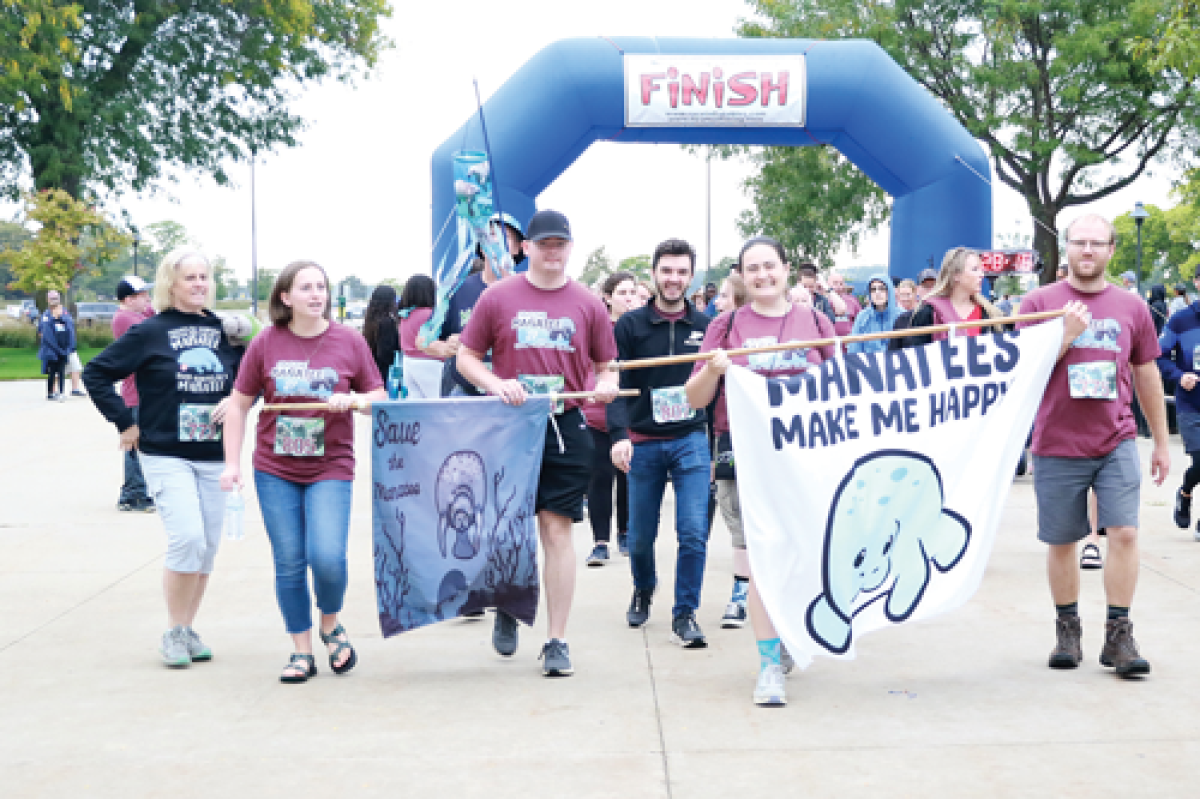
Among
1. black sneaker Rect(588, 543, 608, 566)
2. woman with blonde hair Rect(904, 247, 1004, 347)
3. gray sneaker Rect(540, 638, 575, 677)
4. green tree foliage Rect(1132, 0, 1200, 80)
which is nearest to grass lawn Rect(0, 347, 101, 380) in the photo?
black sneaker Rect(588, 543, 608, 566)

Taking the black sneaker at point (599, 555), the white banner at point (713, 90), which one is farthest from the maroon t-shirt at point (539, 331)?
the white banner at point (713, 90)

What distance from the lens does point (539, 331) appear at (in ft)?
17.6

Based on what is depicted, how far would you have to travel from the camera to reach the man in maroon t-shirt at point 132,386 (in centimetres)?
879

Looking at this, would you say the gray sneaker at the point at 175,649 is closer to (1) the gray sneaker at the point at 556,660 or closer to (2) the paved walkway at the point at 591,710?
(2) the paved walkway at the point at 591,710

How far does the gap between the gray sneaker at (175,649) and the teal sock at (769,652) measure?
248cm

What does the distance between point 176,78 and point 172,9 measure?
105 inches

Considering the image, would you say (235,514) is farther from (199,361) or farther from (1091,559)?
(1091,559)

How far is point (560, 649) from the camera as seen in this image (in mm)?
5359

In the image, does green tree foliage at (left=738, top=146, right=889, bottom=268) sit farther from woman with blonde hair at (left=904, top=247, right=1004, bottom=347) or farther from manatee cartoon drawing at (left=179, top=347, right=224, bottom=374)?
manatee cartoon drawing at (left=179, top=347, right=224, bottom=374)

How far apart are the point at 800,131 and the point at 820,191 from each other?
16.3 m

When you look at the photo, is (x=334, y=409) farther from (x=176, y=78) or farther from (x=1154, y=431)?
(x=176, y=78)

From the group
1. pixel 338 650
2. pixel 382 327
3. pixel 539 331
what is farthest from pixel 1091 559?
pixel 382 327

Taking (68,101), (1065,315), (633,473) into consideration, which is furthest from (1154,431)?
(68,101)

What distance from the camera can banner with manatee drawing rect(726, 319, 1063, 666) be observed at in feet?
16.1
